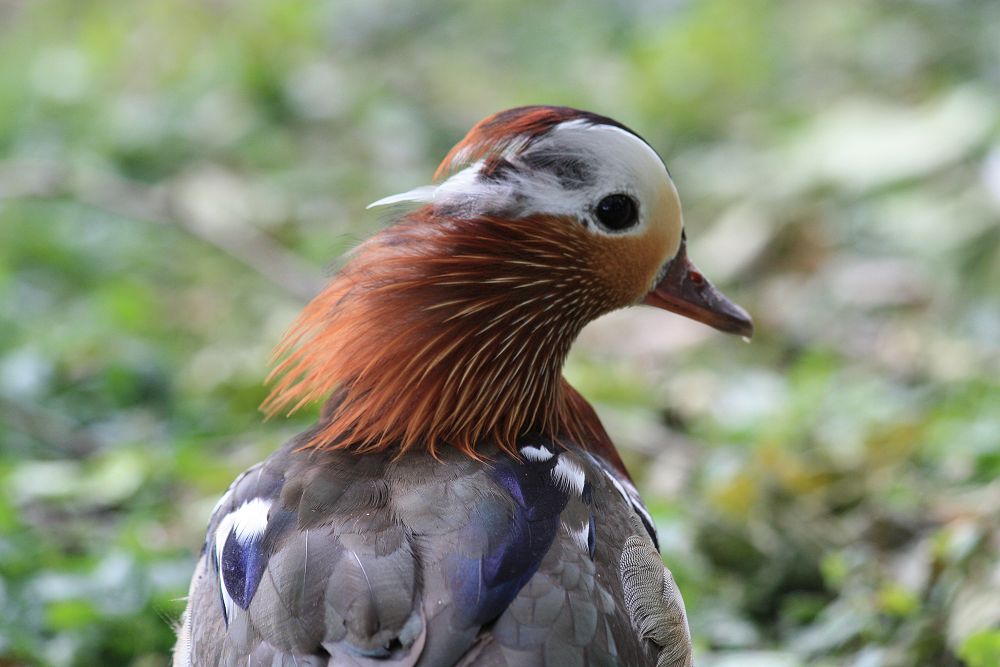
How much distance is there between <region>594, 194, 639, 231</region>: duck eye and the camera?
2260 mm

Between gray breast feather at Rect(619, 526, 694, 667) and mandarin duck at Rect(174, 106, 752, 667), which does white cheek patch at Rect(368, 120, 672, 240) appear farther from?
gray breast feather at Rect(619, 526, 694, 667)

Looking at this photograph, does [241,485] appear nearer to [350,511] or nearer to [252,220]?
[350,511]

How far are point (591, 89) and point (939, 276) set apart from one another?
100 inches

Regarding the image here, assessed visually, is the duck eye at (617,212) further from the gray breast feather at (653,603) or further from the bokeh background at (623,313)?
the bokeh background at (623,313)

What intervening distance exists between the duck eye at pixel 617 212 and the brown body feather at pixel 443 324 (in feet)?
0.17

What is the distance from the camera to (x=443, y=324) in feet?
7.41

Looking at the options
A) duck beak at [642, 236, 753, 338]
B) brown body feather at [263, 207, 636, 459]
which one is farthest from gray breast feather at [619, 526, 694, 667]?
duck beak at [642, 236, 753, 338]

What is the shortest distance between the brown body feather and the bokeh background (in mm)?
774

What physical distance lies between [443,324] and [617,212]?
37 centimetres

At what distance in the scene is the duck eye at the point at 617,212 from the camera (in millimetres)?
2260

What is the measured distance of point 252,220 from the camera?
539cm

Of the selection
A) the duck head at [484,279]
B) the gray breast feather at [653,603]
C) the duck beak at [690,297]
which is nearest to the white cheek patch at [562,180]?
the duck head at [484,279]

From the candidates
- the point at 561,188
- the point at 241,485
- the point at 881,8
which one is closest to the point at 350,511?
the point at 241,485

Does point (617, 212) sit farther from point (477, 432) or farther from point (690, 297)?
point (477, 432)
